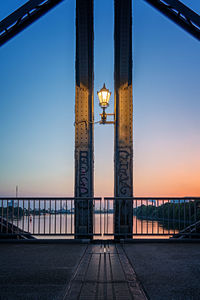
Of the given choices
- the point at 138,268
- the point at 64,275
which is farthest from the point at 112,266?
the point at 64,275

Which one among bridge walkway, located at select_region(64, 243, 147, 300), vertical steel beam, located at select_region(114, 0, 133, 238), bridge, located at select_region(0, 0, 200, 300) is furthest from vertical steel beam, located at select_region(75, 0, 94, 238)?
bridge walkway, located at select_region(64, 243, 147, 300)

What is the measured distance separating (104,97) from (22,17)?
289 centimetres

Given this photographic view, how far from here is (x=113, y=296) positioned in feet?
8.02

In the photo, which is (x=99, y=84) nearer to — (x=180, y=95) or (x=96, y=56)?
(x=96, y=56)

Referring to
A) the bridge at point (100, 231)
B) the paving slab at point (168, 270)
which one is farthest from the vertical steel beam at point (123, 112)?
the paving slab at point (168, 270)

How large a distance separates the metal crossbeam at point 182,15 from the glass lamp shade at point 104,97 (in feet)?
8.17

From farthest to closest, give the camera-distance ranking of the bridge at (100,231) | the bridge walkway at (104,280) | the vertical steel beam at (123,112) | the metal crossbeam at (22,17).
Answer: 1. the vertical steel beam at (123,112)
2. the metal crossbeam at (22,17)
3. the bridge at (100,231)
4. the bridge walkway at (104,280)

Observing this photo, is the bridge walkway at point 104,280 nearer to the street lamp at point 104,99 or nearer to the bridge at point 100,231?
the bridge at point 100,231

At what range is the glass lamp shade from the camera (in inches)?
262

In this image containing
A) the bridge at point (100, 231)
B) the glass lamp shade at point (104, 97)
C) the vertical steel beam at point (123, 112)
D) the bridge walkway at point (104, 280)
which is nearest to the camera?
the bridge walkway at point (104, 280)

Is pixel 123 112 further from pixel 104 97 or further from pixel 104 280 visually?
pixel 104 280

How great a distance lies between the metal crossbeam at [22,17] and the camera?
4426 mm

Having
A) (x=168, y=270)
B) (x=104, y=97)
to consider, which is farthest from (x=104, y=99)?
(x=168, y=270)

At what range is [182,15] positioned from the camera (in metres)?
4.59
